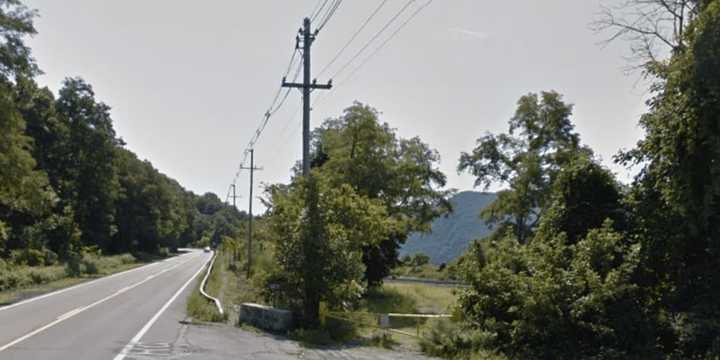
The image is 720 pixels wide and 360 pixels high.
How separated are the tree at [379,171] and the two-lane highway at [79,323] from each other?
12.5 meters

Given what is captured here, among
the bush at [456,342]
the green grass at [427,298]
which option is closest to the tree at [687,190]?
the bush at [456,342]

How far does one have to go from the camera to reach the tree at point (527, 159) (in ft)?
123

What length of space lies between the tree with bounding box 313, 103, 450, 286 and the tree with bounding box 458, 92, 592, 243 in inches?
167

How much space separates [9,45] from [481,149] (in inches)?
1010

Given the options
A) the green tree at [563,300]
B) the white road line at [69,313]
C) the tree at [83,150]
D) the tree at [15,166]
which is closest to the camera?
the green tree at [563,300]

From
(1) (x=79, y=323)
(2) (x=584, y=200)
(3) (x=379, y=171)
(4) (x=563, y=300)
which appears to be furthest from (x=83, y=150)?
(4) (x=563, y=300)

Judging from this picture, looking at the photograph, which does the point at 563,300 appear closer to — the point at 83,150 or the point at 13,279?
the point at 13,279

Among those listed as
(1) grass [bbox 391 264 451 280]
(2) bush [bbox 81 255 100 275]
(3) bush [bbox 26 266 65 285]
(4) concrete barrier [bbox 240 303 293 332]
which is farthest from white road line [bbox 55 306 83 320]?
(1) grass [bbox 391 264 451 280]

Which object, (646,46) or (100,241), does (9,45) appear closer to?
(646,46)

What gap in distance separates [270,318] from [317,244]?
236cm

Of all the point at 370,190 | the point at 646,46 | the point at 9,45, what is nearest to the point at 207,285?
the point at 370,190

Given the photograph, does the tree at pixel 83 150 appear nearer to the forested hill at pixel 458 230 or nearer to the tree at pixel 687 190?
the forested hill at pixel 458 230

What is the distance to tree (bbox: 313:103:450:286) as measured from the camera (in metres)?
39.8

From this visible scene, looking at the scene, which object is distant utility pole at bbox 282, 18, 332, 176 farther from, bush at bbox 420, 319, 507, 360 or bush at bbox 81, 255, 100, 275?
bush at bbox 81, 255, 100, 275
